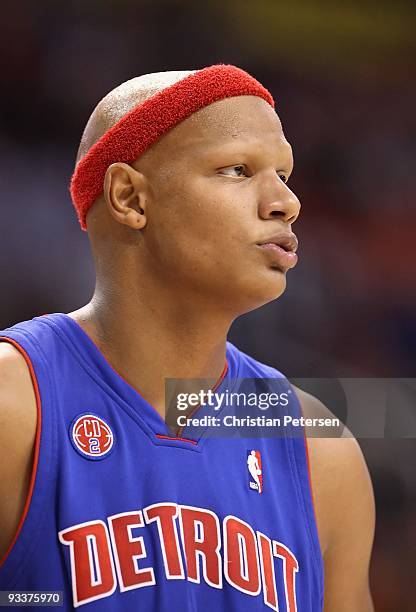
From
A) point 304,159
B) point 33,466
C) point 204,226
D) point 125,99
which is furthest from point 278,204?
point 304,159

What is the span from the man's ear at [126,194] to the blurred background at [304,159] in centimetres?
122

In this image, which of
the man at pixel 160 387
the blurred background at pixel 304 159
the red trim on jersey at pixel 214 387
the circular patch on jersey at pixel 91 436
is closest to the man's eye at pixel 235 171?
the man at pixel 160 387

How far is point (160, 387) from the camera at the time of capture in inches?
77.4

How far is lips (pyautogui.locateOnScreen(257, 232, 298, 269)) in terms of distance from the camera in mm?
1856

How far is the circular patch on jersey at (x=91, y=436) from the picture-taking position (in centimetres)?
180

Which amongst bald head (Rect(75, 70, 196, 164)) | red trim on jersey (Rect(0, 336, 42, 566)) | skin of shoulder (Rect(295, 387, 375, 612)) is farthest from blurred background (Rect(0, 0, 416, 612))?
red trim on jersey (Rect(0, 336, 42, 566))

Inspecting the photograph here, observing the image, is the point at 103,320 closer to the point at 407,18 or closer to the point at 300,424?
the point at 300,424

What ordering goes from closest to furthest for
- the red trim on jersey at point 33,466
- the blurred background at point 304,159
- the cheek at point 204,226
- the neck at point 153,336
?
the red trim on jersey at point 33,466 < the cheek at point 204,226 < the neck at point 153,336 < the blurred background at point 304,159

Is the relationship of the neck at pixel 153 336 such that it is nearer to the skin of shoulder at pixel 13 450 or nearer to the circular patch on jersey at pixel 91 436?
the circular patch on jersey at pixel 91 436

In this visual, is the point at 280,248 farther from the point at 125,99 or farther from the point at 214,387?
the point at 125,99

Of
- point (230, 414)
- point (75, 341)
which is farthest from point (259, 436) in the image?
point (75, 341)

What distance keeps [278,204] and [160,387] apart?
46cm

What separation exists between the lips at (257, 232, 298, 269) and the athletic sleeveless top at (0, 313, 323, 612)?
358 mm

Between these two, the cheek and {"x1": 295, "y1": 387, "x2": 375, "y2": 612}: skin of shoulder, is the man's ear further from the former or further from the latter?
{"x1": 295, "y1": 387, "x2": 375, "y2": 612}: skin of shoulder
